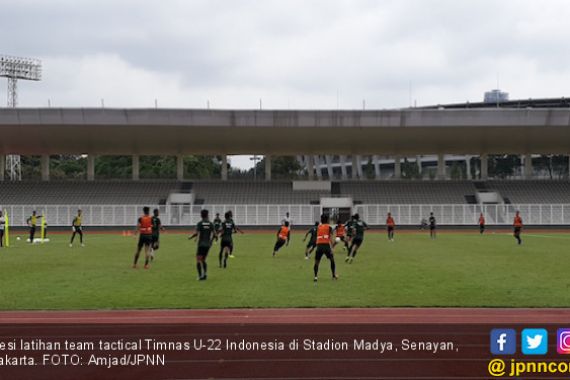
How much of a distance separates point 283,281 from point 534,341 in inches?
322

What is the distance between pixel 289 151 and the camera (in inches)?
2361

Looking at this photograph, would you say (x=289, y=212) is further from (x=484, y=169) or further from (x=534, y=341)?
(x=534, y=341)

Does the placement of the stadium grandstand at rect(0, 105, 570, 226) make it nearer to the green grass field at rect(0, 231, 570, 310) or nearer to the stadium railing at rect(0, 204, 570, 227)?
the stadium railing at rect(0, 204, 570, 227)

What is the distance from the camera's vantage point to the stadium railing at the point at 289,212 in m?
48.6

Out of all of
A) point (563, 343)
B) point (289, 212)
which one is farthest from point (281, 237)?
point (289, 212)

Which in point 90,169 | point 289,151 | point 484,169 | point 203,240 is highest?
point 289,151

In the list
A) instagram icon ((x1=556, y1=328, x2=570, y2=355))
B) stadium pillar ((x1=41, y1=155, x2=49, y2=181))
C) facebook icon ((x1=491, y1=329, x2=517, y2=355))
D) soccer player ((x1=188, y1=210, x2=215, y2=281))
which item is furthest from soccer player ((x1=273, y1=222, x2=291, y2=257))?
stadium pillar ((x1=41, y1=155, x2=49, y2=181))

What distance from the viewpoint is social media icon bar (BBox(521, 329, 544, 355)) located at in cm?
866

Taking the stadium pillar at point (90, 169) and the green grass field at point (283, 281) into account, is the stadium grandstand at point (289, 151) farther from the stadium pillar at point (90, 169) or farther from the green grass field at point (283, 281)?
the green grass field at point (283, 281)

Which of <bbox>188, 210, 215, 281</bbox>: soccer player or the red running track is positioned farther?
<bbox>188, 210, 215, 281</bbox>: soccer player

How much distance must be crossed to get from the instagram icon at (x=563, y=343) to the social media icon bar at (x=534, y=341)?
0.17 metres

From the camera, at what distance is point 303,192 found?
185 ft

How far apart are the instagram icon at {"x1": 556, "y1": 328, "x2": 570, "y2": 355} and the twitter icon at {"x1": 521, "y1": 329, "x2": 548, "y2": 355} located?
171 millimetres

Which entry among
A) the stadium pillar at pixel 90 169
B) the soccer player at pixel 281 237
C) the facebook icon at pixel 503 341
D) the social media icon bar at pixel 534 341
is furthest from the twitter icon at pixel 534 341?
the stadium pillar at pixel 90 169
